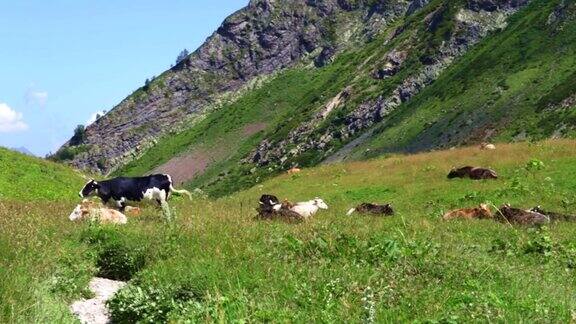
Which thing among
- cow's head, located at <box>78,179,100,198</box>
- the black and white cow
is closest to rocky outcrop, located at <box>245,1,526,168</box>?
the black and white cow

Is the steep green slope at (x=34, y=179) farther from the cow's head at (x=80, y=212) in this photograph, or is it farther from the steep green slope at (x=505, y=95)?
the steep green slope at (x=505, y=95)

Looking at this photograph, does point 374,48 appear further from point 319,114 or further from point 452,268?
point 452,268

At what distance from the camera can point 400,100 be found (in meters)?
113

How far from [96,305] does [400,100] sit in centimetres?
10569

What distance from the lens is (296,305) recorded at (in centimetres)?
855

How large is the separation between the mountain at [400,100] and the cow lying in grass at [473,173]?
1063 inches

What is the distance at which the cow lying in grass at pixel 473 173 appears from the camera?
100 ft

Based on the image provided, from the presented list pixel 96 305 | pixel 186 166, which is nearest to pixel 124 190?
pixel 96 305

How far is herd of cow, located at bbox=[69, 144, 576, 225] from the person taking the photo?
64.8 feet

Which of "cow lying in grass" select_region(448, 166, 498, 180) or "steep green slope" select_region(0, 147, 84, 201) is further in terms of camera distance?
"steep green slope" select_region(0, 147, 84, 201)

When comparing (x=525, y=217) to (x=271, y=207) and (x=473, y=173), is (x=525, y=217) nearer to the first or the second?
(x=271, y=207)

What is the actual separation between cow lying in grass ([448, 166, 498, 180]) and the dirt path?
21822mm

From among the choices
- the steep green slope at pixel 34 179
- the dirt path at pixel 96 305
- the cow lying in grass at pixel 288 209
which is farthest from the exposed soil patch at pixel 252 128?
the dirt path at pixel 96 305

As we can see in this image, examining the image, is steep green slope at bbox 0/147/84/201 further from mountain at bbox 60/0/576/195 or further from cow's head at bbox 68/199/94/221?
mountain at bbox 60/0/576/195
